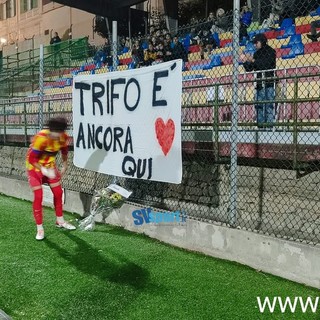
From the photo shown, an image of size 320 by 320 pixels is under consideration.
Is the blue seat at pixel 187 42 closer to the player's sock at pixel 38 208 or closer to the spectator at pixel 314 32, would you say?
the spectator at pixel 314 32

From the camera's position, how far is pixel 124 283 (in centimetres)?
419

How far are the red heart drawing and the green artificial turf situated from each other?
4.12 ft

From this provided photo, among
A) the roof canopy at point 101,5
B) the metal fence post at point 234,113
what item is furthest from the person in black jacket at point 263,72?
the roof canopy at point 101,5

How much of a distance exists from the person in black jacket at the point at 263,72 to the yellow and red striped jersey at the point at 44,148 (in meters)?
2.70

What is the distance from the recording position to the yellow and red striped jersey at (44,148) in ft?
18.6

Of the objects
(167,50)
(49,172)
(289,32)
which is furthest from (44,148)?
(289,32)

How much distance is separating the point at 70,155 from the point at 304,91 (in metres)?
4.66

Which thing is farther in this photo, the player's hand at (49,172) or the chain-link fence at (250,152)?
the player's hand at (49,172)

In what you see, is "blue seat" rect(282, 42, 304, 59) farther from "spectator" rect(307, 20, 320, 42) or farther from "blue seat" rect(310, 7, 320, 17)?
"blue seat" rect(310, 7, 320, 17)

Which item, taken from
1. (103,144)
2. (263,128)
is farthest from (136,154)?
(263,128)

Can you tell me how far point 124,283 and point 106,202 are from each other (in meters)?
2.43

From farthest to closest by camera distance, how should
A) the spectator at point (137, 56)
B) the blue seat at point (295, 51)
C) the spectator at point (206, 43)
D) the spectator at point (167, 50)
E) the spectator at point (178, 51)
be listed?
the spectator at point (206, 43) → the spectator at point (178, 51) → the spectator at point (167, 50) → the spectator at point (137, 56) → the blue seat at point (295, 51)

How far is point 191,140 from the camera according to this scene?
20.9 ft

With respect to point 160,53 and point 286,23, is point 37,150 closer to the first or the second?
point 160,53
